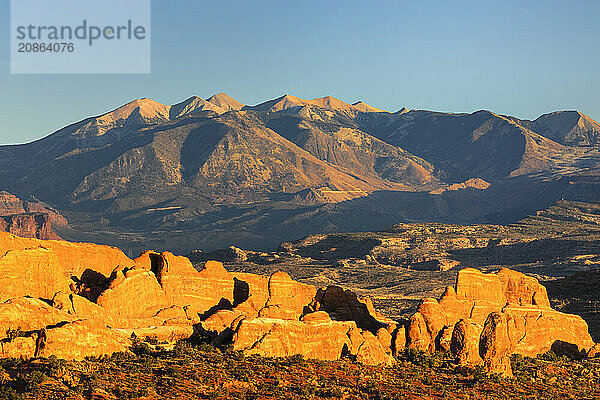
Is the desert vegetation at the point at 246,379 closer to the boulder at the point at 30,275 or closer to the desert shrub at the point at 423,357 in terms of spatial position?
the desert shrub at the point at 423,357

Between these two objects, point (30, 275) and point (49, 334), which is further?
point (30, 275)

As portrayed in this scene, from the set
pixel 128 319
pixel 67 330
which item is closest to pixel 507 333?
pixel 128 319

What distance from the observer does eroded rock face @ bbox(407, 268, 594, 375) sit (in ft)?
200

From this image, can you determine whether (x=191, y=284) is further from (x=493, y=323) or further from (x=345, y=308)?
(x=493, y=323)

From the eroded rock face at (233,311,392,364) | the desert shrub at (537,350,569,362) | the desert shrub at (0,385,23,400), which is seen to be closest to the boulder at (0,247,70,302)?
the desert shrub at (0,385,23,400)

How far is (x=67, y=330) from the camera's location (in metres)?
48.5

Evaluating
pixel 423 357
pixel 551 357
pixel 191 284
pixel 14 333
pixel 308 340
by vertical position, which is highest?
pixel 191 284

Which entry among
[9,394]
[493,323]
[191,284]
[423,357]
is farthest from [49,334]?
[493,323]

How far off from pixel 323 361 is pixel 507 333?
55.8 feet

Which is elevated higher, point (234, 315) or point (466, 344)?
point (234, 315)

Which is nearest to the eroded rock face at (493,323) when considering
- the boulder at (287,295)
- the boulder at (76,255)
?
the boulder at (287,295)

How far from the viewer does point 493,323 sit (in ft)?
202

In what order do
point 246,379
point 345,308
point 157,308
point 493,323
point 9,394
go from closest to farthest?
1. point 9,394
2. point 246,379
3. point 493,323
4. point 157,308
5. point 345,308

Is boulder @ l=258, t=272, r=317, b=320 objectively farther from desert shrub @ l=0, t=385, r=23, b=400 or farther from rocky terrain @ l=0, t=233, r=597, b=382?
desert shrub @ l=0, t=385, r=23, b=400
